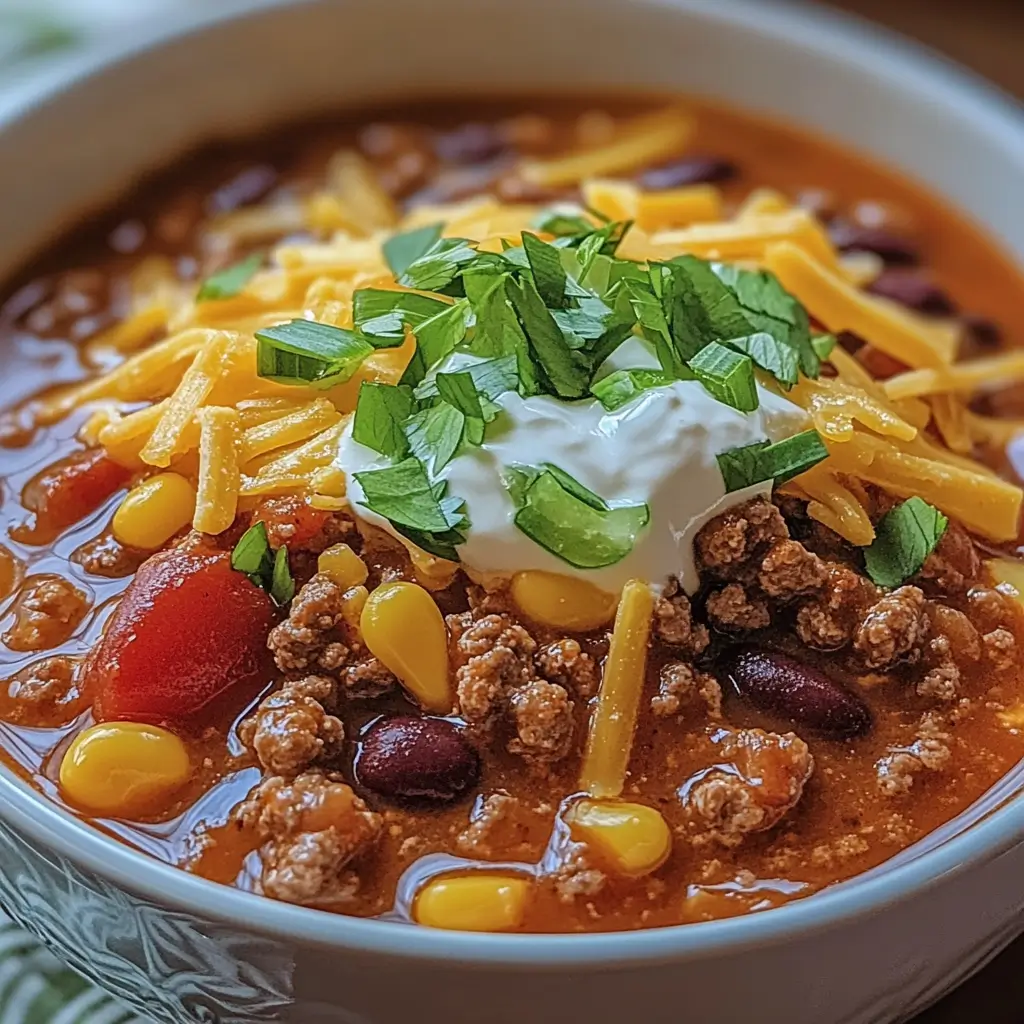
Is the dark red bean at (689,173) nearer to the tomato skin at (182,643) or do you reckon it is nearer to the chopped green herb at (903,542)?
the chopped green herb at (903,542)

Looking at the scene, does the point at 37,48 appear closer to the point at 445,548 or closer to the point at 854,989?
the point at 445,548

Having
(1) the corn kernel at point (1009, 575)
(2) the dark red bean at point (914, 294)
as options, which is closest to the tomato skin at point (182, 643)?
(1) the corn kernel at point (1009, 575)

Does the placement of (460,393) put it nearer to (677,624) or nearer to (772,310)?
(677,624)

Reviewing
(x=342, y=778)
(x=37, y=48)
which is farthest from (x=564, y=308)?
(x=37, y=48)

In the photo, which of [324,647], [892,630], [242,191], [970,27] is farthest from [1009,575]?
[970,27]

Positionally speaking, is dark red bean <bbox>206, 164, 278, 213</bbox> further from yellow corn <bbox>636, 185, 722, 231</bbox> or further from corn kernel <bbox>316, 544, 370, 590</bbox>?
corn kernel <bbox>316, 544, 370, 590</bbox>
